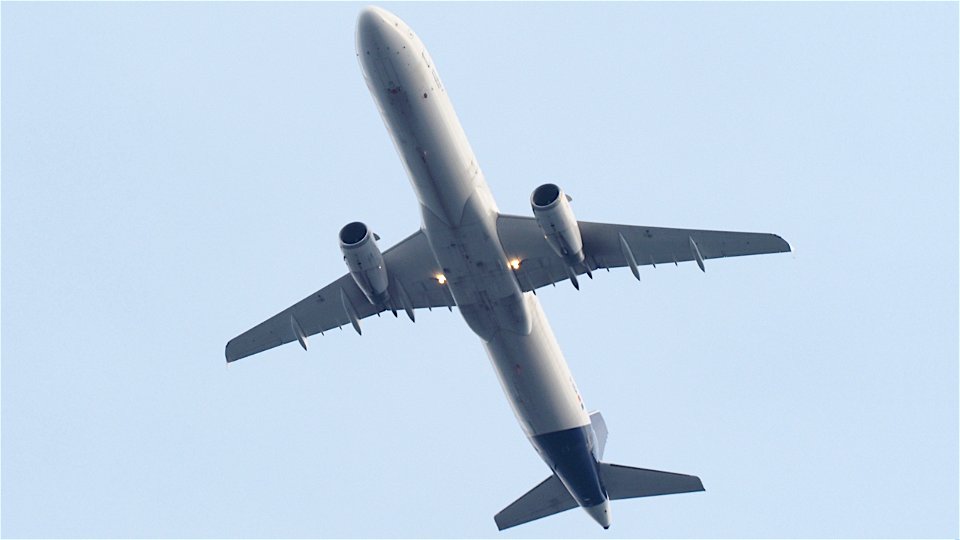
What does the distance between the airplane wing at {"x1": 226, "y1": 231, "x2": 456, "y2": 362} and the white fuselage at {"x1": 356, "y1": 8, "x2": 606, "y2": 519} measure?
4.44 feet

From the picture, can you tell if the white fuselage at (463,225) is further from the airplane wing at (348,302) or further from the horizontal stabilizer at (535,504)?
the horizontal stabilizer at (535,504)

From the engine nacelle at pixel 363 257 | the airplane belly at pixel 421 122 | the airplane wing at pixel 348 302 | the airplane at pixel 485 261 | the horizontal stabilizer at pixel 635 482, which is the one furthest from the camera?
the horizontal stabilizer at pixel 635 482

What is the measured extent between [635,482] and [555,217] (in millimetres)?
13704

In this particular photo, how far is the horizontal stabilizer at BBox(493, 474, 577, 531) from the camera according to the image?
157 ft

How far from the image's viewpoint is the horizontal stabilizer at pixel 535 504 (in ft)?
157

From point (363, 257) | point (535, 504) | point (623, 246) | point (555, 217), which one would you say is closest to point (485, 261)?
point (555, 217)

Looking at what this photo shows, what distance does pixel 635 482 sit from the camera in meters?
46.4

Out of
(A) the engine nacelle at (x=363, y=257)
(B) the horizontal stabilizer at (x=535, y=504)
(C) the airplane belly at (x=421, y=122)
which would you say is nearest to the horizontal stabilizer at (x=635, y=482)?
(B) the horizontal stabilizer at (x=535, y=504)

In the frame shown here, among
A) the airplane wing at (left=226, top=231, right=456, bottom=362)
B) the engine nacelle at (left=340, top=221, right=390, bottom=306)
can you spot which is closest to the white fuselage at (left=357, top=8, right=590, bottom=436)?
the airplane wing at (left=226, top=231, right=456, bottom=362)

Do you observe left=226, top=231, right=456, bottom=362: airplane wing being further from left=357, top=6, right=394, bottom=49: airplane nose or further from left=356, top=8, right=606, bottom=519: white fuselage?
left=357, top=6, right=394, bottom=49: airplane nose

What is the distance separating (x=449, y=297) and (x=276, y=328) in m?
6.91

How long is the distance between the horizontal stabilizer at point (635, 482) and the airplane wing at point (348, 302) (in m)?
9.84

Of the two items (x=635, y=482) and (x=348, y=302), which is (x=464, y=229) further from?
(x=635, y=482)

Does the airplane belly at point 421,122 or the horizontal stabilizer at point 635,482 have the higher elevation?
the airplane belly at point 421,122
